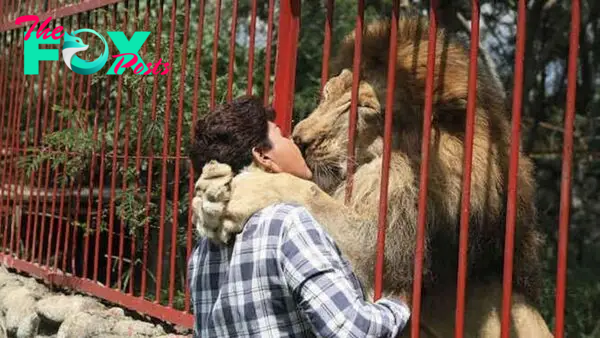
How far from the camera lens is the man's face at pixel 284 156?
2.48 metres

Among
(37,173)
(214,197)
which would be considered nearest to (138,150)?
(37,173)

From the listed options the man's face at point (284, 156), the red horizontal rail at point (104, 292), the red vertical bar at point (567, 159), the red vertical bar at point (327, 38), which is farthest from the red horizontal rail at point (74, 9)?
the red vertical bar at point (567, 159)

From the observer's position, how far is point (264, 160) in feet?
8.05

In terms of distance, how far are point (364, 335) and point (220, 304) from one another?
0.44 m

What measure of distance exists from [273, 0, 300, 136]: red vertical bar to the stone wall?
1325 mm

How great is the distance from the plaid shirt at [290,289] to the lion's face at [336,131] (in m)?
0.53

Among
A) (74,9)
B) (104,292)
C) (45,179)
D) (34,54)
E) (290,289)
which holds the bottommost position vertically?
(104,292)

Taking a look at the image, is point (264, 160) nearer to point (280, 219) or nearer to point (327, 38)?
point (280, 219)

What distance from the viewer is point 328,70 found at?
3191 mm

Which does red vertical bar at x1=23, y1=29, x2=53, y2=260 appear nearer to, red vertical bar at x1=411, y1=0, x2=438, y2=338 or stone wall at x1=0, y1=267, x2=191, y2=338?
stone wall at x1=0, y1=267, x2=191, y2=338

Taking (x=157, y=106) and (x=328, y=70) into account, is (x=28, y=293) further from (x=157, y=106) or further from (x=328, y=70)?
(x=328, y=70)

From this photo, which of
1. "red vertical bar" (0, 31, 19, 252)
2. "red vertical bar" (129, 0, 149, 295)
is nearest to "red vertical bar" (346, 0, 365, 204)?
"red vertical bar" (129, 0, 149, 295)

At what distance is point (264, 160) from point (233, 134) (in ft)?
0.39

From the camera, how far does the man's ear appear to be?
2.44 m
